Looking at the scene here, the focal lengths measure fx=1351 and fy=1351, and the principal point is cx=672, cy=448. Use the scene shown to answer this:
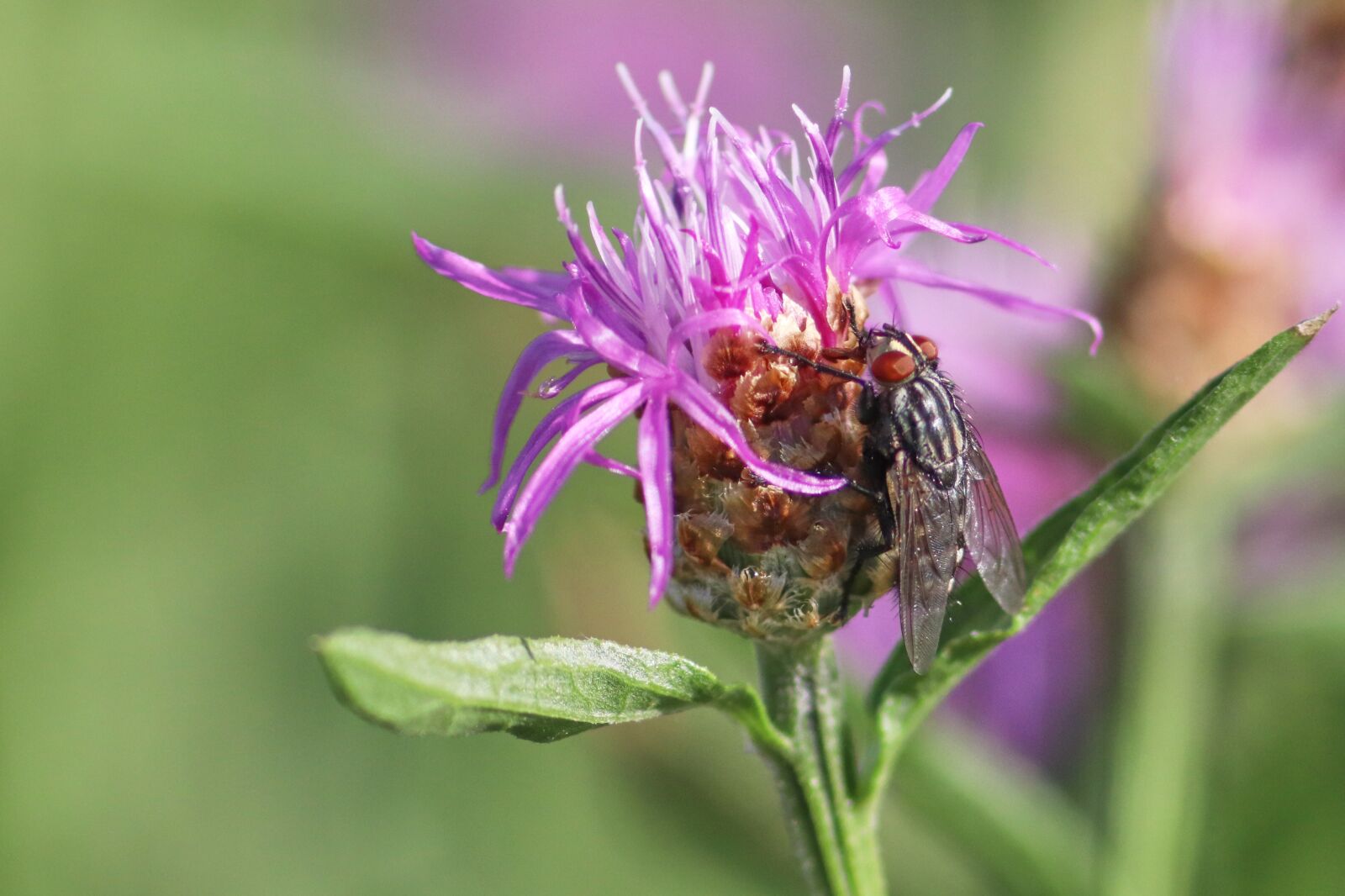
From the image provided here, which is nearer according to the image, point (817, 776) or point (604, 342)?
point (604, 342)

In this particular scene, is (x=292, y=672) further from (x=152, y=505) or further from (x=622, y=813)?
(x=622, y=813)

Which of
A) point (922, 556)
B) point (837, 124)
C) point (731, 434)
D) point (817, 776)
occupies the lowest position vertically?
point (817, 776)

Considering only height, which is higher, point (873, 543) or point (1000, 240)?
point (1000, 240)

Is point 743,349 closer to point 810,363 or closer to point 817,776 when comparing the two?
point 810,363

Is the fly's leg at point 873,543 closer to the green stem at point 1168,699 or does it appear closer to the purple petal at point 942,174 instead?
the purple petal at point 942,174

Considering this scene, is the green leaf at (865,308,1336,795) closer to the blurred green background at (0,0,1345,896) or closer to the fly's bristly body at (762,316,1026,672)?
the fly's bristly body at (762,316,1026,672)

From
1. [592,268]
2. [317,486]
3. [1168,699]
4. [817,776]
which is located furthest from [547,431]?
[317,486]

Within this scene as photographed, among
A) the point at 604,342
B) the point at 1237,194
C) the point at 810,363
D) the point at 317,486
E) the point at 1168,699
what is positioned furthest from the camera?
the point at 317,486

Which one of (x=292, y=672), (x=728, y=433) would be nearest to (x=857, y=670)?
(x=728, y=433)
